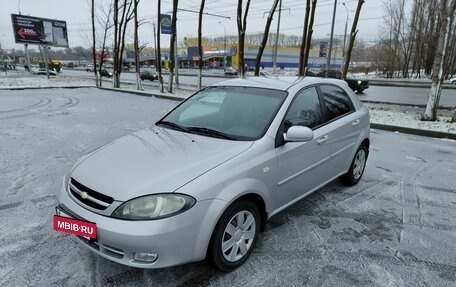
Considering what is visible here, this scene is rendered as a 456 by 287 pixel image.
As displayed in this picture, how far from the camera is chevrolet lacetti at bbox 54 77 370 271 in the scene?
7.50ft

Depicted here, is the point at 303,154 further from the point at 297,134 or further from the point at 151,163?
A: the point at 151,163

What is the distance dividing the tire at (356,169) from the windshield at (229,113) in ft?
5.91

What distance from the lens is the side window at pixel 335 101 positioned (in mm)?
3910

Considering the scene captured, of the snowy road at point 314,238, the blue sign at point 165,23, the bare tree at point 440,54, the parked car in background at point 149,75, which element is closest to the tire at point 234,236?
the snowy road at point 314,238

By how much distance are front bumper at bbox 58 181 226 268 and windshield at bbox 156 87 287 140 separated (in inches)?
36.7

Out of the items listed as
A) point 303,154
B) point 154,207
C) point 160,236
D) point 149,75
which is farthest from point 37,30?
point 160,236

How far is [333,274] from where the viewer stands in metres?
2.73

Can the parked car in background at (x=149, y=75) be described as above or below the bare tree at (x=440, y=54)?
below

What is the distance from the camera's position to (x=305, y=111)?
139 inches

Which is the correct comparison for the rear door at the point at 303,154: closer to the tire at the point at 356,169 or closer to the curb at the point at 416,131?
the tire at the point at 356,169

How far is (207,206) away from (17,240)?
2112mm

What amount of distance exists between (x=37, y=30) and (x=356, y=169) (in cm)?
3822

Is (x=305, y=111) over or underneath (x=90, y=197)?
over

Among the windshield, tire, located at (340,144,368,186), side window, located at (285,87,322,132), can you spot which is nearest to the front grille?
the windshield
